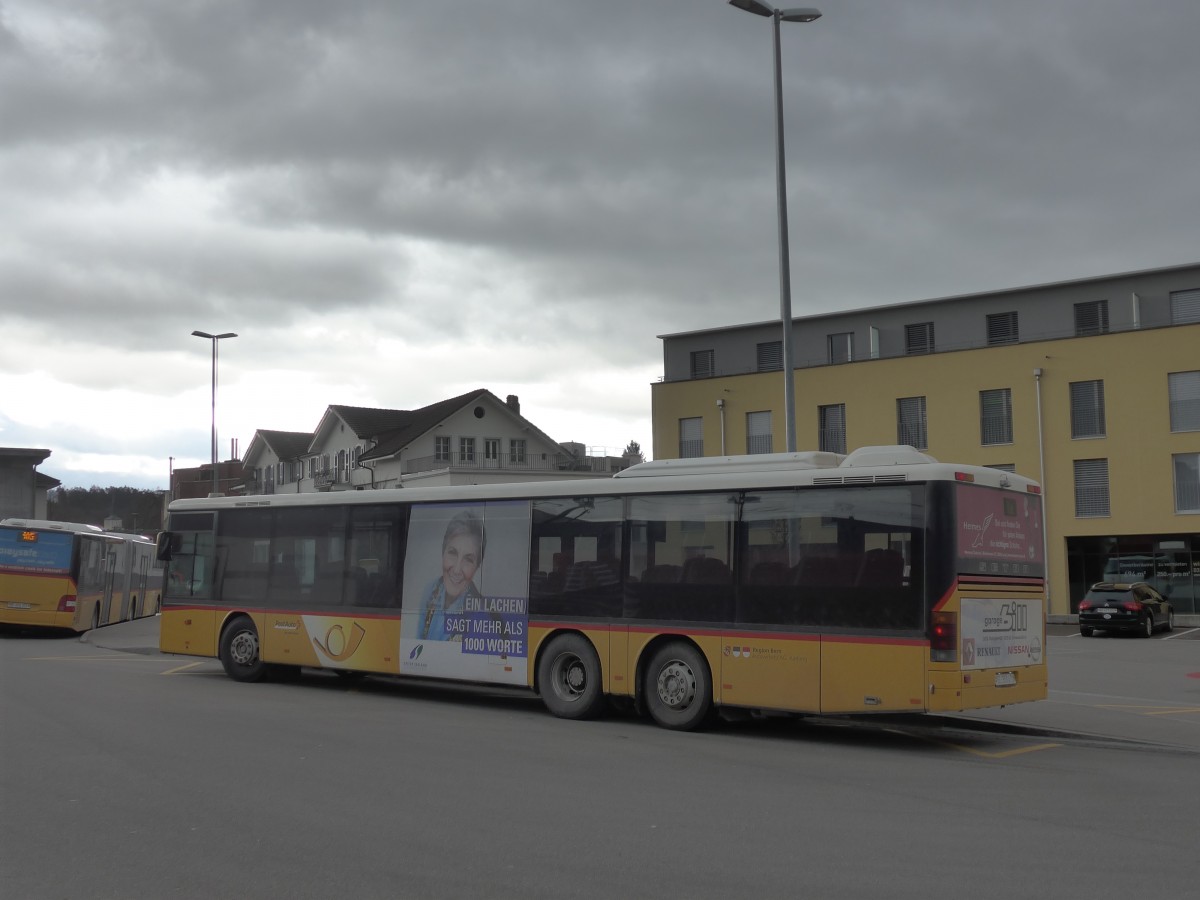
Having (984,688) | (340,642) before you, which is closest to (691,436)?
(340,642)

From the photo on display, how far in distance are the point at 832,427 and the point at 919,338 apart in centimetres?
550

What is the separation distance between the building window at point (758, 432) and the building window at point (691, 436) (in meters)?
2.26

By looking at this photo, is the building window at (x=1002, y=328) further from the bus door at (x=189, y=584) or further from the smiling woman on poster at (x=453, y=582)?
the smiling woman on poster at (x=453, y=582)

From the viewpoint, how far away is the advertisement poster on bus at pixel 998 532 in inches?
478

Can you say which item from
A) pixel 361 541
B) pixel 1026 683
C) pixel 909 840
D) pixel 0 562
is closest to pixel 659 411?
pixel 0 562

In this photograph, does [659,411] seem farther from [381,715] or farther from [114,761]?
[114,761]

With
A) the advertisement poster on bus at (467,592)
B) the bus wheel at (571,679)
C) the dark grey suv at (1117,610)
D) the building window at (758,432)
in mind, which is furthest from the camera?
the building window at (758,432)

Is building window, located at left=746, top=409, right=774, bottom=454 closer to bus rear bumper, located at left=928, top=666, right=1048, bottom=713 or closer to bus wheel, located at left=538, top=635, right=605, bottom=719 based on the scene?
bus wheel, located at left=538, top=635, right=605, bottom=719

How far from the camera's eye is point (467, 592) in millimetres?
15938

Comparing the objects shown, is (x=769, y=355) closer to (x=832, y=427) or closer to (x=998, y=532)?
(x=832, y=427)

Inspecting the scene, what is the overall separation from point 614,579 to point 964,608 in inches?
163

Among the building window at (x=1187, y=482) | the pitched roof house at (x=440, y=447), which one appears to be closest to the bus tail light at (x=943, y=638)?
the building window at (x=1187, y=482)

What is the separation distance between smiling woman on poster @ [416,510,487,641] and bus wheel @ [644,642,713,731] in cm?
303

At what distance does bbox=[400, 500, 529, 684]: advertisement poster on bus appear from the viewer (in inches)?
607
